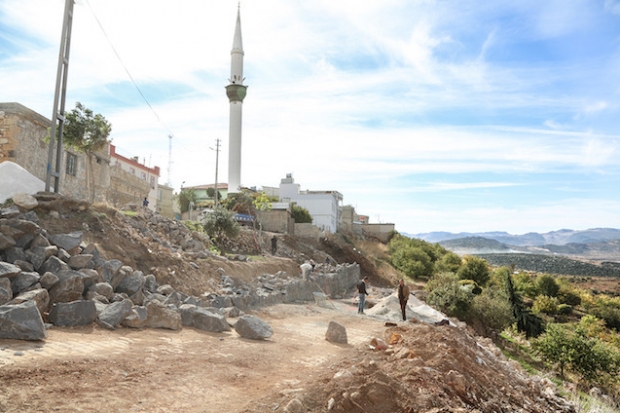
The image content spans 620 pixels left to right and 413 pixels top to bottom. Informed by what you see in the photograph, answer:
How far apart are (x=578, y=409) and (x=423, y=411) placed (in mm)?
7766

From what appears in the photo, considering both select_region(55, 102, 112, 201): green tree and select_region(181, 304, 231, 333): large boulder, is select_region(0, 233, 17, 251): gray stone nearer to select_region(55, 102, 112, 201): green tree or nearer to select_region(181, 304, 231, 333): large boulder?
select_region(181, 304, 231, 333): large boulder

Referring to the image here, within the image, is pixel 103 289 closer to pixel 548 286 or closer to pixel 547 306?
pixel 547 306

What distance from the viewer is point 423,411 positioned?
592 cm

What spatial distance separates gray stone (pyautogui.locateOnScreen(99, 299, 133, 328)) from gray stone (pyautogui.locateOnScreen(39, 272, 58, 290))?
4.12ft

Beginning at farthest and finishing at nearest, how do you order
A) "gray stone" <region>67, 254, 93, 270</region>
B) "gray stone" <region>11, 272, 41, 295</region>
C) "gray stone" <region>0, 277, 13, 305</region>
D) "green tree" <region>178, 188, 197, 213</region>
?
"green tree" <region>178, 188, 197, 213</region>, "gray stone" <region>67, 254, 93, 270</region>, "gray stone" <region>11, 272, 41, 295</region>, "gray stone" <region>0, 277, 13, 305</region>

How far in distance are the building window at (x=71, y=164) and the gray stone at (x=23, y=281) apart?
1607 cm

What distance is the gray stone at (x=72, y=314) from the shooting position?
807 centimetres

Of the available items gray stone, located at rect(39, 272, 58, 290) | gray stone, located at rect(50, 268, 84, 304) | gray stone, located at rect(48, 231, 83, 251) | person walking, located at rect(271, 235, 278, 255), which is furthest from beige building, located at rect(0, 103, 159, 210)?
person walking, located at rect(271, 235, 278, 255)

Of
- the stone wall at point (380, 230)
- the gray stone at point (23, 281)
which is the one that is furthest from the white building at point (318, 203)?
the gray stone at point (23, 281)

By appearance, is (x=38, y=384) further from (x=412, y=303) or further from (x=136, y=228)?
(x=412, y=303)

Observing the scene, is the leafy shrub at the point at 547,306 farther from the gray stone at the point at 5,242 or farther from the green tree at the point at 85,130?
the gray stone at the point at 5,242

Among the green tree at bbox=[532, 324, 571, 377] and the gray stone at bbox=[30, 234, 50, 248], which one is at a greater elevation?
the gray stone at bbox=[30, 234, 50, 248]

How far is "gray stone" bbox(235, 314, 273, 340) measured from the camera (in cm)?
976

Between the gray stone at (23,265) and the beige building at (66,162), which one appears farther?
the beige building at (66,162)
